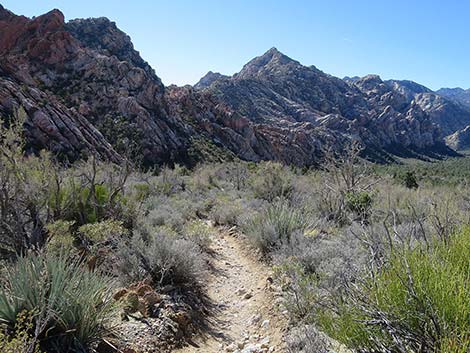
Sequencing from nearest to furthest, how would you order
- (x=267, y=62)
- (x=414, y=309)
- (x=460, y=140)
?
(x=414, y=309)
(x=460, y=140)
(x=267, y=62)

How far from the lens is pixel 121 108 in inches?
1511

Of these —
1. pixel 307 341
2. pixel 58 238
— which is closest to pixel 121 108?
pixel 58 238

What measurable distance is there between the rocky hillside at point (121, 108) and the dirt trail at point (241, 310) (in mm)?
4378

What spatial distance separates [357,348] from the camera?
101 inches

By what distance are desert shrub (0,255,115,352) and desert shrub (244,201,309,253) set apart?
13.3 ft

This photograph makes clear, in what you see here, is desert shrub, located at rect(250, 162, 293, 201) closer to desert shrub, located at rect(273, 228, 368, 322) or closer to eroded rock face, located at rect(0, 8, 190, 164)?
desert shrub, located at rect(273, 228, 368, 322)

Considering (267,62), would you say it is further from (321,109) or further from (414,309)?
(414,309)

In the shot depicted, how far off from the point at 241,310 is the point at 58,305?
9.43ft

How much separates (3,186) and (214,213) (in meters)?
6.57

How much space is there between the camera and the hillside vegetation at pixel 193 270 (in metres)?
2.38

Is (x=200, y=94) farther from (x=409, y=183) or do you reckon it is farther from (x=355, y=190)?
(x=355, y=190)

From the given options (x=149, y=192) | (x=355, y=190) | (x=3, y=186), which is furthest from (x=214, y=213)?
(x=3, y=186)

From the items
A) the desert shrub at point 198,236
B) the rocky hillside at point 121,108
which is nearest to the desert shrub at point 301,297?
the desert shrub at point 198,236

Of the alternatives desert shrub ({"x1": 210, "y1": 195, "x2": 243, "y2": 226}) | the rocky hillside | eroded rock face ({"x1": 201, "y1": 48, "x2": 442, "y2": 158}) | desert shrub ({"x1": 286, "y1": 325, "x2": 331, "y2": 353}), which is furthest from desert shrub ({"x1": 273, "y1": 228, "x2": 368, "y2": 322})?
eroded rock face ({"x1": 201, "y1": 48, "x2": 442, "y2": 158})
